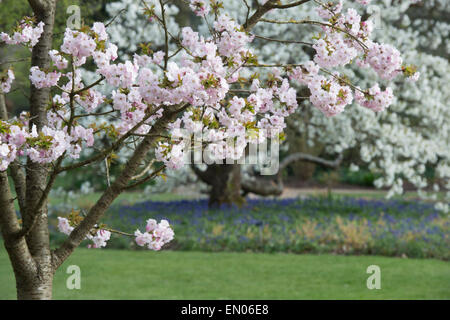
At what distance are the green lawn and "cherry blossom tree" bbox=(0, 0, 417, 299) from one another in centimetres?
358

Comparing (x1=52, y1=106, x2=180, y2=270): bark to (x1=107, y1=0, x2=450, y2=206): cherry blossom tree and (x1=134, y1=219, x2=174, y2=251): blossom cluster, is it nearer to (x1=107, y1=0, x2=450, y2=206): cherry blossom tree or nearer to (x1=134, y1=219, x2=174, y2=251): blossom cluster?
(x1=134, y1=219, x2=174, y2=251): blossom cluster

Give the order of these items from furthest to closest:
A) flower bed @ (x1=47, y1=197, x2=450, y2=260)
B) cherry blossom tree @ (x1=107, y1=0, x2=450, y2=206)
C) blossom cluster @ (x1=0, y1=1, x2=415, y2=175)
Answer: cherry blossom tree @ (x1=107, y1=0, x2=450, y2=206) → flower bed @ (x1=47, y1=197, x2=450, y2=260) → blossom cluster @ (x1=0, y1=1, x2=415, y2=175)

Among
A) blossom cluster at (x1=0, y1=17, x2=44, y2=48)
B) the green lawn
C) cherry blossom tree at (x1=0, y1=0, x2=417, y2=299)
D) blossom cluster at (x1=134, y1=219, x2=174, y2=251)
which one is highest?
blossom cluster at (x1=0, y1=17, x2=44, y2=48)

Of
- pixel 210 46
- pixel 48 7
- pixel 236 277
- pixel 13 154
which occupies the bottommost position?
pixel 236 277

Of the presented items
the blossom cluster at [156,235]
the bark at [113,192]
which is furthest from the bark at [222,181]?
the bark at [113,192]

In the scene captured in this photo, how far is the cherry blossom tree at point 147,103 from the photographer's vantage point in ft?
9.12

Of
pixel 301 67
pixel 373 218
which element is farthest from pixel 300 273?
pixel 301 67

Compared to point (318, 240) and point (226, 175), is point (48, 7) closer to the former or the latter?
point (318, 240)

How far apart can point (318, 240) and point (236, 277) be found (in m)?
2.44

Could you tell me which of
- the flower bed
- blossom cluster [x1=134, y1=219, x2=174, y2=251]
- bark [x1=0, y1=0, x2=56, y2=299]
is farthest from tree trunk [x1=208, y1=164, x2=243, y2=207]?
bark [x1=0, y1=0, x2=56, y2=299]

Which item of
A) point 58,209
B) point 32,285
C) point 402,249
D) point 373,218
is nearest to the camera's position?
point 32,285

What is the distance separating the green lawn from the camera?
22.4 ft

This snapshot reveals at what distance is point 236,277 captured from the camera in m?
7.58

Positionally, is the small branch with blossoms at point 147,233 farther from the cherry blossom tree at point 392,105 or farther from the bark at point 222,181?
the bark at point 222,181
